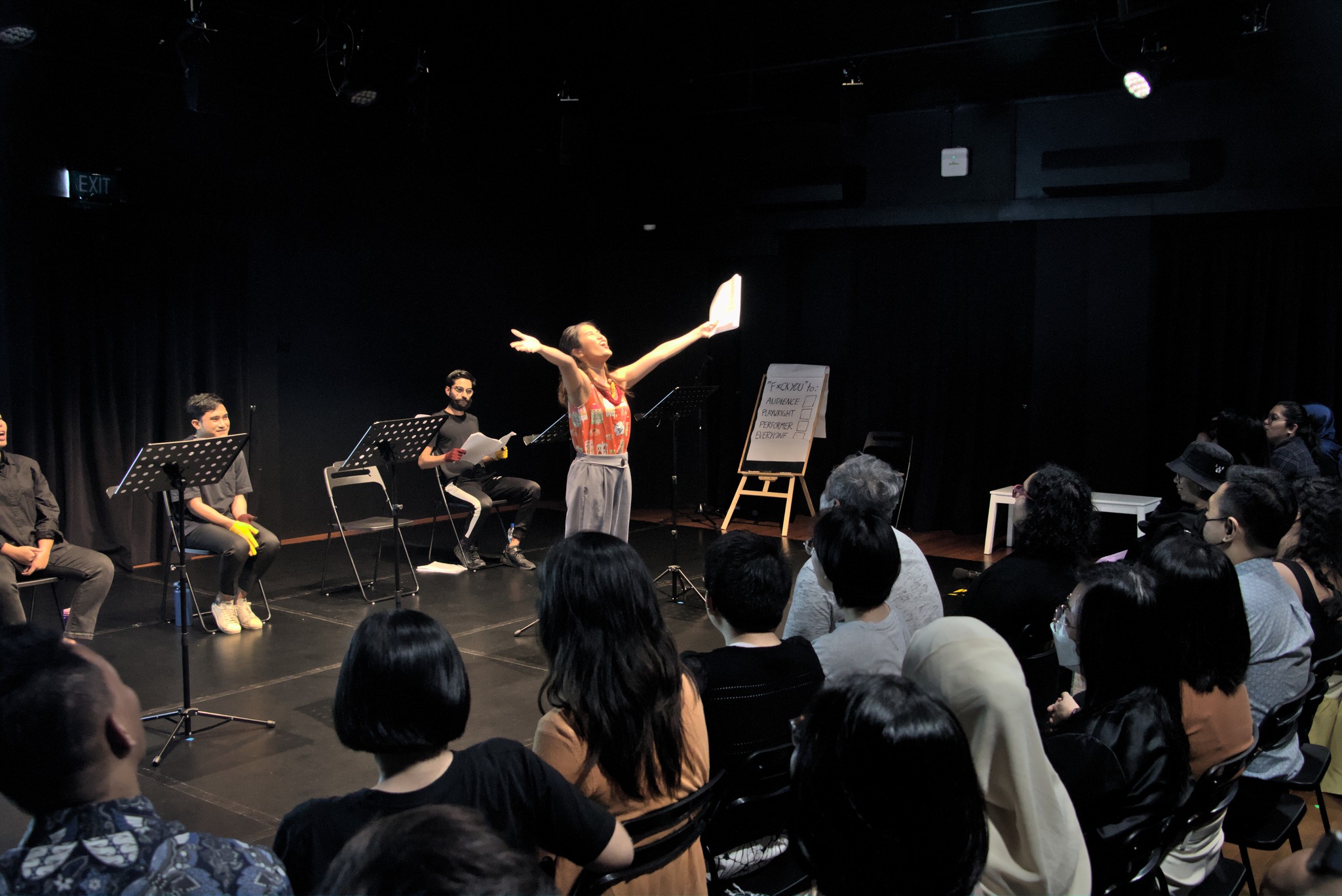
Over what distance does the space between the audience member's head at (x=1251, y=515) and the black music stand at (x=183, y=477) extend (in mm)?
3478

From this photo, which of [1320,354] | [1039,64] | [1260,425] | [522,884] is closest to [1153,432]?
[1320,354]

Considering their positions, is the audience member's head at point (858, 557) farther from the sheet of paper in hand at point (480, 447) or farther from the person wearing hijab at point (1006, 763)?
the sheet of paper in hand at point (480, 447)

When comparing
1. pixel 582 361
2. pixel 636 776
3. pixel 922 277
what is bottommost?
pixel 636 776

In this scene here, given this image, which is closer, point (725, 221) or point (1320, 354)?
point (1320, 354)

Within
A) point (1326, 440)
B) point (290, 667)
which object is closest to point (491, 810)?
point (290, 667)

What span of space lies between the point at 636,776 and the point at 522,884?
107cm

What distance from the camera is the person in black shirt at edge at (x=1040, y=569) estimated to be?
3123mm

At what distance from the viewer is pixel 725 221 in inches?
377

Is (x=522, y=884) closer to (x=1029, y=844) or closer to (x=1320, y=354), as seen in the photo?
(x=1029, y=844)

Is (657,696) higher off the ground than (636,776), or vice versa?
(657,696)

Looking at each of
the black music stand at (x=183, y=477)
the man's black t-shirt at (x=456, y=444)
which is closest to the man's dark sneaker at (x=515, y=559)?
the man's black t-shirt at (x=456, y=444)


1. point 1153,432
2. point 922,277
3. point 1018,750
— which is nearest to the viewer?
point 1018,750

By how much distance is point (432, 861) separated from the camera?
2.90ft

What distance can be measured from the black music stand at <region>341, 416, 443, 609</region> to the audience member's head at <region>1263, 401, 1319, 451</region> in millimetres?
4652
